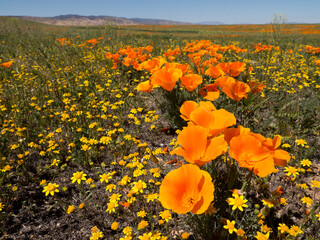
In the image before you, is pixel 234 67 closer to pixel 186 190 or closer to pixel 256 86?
pixel 256 86

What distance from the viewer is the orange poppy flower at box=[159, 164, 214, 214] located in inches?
43.6

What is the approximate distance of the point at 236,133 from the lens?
1384mm

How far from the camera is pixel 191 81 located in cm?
232

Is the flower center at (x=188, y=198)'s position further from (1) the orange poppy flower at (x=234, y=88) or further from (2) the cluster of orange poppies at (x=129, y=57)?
(2) the cluster of orange poppies at (x=129, y=57)

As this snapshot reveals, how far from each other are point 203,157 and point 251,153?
0.94ft

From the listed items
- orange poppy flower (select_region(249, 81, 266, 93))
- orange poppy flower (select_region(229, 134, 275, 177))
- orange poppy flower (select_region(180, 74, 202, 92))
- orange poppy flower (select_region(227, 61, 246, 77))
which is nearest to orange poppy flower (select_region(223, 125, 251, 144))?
orange poppy flower (select_region(229, 134, 275, 177))

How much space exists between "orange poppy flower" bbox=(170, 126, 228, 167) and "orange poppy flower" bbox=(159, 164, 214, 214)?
85 mm

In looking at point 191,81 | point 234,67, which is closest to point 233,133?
point 191,81

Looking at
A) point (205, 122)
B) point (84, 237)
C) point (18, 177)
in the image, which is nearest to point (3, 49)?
point (18, 177)

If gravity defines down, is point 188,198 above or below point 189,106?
below

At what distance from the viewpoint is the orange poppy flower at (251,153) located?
1229 mm

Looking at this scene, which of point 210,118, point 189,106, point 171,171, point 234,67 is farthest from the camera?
point 234,67

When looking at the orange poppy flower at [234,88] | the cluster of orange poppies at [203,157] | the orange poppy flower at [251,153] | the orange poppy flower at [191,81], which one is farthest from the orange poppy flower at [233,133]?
the orange poppy flower at [191,81]

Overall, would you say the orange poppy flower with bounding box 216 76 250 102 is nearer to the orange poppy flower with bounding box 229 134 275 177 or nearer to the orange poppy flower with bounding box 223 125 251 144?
the orange poppy flower with bounding box 223 125 251 144
